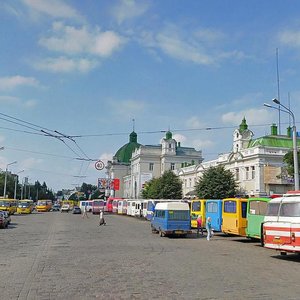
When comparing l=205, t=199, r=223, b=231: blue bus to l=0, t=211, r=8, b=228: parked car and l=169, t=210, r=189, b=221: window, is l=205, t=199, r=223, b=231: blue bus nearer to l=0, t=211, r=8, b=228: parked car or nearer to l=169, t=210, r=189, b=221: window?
l=169, t=210, r=189, b=221: window

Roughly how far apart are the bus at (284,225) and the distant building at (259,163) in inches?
1527

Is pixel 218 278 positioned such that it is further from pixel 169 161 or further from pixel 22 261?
pixel 169 161

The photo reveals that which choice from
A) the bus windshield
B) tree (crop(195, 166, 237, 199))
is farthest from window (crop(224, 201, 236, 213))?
tree (crop(195, 166, 237, 199))

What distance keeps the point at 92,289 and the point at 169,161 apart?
350 ft

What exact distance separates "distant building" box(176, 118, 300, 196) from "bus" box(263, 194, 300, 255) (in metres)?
38.8

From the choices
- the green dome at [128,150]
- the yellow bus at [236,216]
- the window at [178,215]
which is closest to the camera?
the yellow bus at [236,216]

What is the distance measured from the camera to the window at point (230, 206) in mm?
29134

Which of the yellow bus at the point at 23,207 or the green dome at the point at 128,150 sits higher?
the green dome at the point at 128,150

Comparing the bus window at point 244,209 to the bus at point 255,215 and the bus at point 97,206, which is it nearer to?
the bus at point 255,215

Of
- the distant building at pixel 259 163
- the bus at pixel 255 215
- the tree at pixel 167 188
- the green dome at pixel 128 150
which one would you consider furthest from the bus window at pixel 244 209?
the green dome at pixel 128 150

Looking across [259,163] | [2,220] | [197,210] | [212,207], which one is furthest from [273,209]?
[259,163]

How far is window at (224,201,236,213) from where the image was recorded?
29.1 metres

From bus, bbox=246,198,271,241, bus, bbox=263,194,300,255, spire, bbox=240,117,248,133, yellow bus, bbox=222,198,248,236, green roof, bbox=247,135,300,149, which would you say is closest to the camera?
bus, bbox=263,194,300,255

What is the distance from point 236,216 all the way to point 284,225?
1085 centimetres
